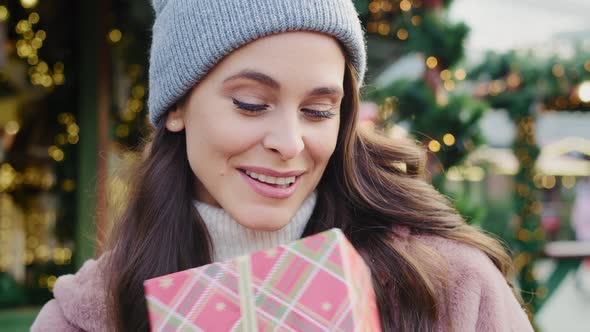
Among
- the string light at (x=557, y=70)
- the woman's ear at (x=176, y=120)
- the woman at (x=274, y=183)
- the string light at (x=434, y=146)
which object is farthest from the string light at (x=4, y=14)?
the string light at (x=557, y=70)

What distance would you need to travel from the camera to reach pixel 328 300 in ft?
2.90

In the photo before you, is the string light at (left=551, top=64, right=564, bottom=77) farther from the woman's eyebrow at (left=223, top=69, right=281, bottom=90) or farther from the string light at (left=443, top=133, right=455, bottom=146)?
the woman's eyebrow at (left=223, top=69, right=281, bottom=90)

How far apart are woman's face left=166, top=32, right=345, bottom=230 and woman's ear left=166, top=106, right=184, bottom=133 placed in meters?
0.13

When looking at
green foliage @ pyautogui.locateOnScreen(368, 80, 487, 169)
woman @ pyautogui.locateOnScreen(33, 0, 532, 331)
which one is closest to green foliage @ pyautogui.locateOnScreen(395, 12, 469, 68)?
green foliage @ pyautogui.locateOnScreen(368, 80, 487, 169)

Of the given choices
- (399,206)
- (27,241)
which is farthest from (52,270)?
(399,206)

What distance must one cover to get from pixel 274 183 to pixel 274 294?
1.13 ft

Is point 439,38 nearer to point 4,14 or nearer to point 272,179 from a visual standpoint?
point 272,179

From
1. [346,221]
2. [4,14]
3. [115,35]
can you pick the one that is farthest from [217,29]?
[4,14]

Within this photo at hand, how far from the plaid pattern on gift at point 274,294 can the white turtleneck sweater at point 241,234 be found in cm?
40

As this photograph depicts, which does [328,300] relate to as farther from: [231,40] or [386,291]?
[231,40]

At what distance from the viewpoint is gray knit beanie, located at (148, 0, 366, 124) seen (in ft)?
3.86

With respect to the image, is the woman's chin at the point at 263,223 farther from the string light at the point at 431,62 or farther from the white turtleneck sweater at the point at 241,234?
the string light at the point at 431,62

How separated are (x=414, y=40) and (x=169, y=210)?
1.80m

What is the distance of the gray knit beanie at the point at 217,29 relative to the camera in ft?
3.86
